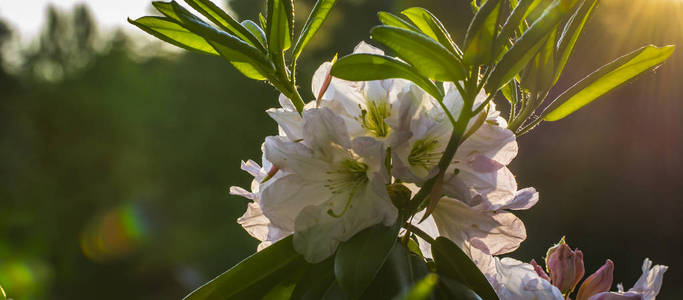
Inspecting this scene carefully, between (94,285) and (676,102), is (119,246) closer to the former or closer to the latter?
(94,285)

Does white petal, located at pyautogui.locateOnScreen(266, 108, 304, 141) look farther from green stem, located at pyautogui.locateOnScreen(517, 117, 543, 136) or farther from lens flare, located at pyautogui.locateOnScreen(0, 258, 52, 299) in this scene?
lens flare, located at pyautogui.locateOnScreen(0, 258, 52, 299)

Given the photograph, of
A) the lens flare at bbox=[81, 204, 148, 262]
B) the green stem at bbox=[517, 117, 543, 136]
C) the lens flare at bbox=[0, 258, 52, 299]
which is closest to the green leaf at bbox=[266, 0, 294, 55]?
the green stem at bbox=[517, 117, 543, 136]

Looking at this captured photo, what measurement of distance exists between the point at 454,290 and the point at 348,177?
13 cm

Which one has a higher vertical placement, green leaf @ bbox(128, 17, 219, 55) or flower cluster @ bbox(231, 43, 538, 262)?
green leaf @ bbox(128, 17, 219, 55)

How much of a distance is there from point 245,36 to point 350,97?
0.41ft

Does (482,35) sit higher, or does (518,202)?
(482,35)

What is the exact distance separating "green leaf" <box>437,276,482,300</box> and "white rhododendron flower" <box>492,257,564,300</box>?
8 cm

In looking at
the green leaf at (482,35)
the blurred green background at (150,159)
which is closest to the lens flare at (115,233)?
the blurred green background at (150,159)

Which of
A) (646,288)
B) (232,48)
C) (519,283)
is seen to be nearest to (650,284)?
(646,288)

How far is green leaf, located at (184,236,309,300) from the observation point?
0.53 metres

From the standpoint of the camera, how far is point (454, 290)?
49cm

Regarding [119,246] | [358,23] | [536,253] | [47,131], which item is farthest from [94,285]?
[536,253]

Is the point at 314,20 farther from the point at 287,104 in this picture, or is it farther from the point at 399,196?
the point at 399,196

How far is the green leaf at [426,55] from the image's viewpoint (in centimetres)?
47
